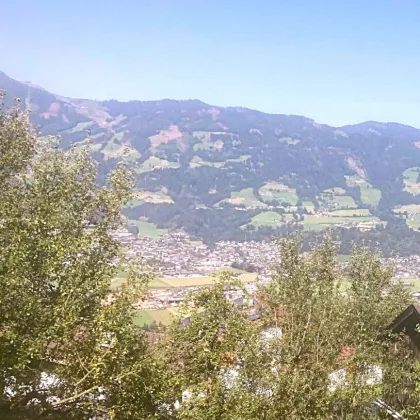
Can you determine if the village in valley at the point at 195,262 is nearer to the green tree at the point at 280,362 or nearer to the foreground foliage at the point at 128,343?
the green tree at the point at 280,362

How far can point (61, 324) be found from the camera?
14.6 meters

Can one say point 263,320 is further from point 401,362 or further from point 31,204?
point 31,204

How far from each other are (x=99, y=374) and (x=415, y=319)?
16.5 metres

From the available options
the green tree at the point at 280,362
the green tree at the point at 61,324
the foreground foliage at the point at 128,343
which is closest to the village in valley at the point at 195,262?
the green tree at the point at 280,362

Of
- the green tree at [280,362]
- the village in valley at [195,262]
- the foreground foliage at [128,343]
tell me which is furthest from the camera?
the village in valley at [195,262]

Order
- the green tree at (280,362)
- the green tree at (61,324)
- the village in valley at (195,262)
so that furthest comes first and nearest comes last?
1. the village in valley at (195,262)
2. the green tree at (280,362)
3. the green tree at (61,324)

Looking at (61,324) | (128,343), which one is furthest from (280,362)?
(61,324)

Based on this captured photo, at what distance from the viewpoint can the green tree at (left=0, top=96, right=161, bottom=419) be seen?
14.4m

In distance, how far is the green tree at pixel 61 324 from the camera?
569 inches

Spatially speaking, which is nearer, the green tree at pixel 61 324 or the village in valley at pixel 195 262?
the green tree at pixel 61 324

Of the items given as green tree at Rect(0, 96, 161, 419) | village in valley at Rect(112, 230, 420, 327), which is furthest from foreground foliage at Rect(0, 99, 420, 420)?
village in valley at Rect(112, 230, 420, 327)

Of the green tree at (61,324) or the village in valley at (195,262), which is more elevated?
the green tree at (61,324)

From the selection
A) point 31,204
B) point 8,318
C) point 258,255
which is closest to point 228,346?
point 8,318

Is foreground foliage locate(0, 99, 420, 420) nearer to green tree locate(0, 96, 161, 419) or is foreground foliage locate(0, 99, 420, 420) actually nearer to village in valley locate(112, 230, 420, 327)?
green tree locate(0, 96, 161, 419)
